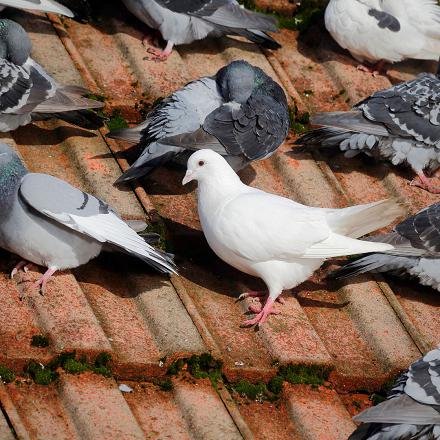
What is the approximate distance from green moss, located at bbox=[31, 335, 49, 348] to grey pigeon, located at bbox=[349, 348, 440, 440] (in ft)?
6.11

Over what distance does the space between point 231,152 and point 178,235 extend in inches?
36.9

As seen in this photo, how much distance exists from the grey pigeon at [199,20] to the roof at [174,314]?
1.12 ft

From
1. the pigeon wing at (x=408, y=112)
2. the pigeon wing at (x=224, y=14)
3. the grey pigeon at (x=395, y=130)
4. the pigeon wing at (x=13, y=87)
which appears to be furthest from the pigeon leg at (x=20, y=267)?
the pigeon wing at (x=224, y=14)

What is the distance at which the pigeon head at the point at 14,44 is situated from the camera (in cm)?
869

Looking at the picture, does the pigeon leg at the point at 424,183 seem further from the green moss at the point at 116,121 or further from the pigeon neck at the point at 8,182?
the pigeon neck at the point at 8,182

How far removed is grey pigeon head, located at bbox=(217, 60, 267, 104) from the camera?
869 centimetres

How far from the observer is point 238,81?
28.5 ft

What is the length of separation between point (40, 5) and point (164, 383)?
4.31 m

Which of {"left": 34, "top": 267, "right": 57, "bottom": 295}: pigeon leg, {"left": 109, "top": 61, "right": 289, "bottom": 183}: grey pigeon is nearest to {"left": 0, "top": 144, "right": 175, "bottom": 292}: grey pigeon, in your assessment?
{"left": 34, "top": 267, "right": 57, "bottom": 295}: pigeon leg

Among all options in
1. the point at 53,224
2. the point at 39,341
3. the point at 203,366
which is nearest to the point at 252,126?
the point at 53,224

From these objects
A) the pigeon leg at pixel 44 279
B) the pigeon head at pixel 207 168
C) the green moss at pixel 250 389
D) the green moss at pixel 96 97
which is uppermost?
the pigeon head at pixel 207 168

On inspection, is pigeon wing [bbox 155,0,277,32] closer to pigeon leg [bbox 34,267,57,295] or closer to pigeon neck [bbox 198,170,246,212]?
pigeon neck [bbox 198,170,246,212]

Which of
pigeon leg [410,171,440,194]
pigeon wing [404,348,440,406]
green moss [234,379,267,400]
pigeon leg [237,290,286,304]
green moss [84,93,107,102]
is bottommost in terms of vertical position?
pigeon leg [410,171,440,194]

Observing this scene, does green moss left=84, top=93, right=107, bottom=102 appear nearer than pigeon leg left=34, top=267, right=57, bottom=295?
No
